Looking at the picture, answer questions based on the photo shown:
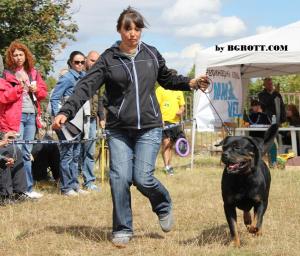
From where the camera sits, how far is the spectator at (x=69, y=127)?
7.68m

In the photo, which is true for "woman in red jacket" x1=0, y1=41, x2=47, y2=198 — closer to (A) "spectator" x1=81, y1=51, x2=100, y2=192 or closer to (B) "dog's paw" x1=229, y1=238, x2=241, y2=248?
(A) "spectator" x1=81, y1=51, x2=100, y2=192

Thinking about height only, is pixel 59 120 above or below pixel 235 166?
above

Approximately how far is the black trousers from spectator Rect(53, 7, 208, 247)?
8.55 ft

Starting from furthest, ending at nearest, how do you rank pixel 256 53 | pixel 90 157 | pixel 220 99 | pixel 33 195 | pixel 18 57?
pixel 220 99 → pixel 256 53 → pixel 90 157 → pixel 33 195 → pixel 18 57

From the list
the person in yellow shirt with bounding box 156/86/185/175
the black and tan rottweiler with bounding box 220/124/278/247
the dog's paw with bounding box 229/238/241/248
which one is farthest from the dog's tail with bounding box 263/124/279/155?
the person in yellow shirt with bounding box 156/86/185/175

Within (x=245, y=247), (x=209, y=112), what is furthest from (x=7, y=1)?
(x=245, y=247)

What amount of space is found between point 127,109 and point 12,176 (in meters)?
3.09

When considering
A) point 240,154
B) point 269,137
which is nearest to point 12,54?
point 269,137

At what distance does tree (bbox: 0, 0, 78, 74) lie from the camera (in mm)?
13459

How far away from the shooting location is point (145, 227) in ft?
18.3

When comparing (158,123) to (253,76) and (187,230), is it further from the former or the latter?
(253,76)

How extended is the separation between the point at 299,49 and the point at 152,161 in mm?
7102

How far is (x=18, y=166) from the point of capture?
23.5 ft

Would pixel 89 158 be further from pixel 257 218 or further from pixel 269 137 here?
pixel 257 218
